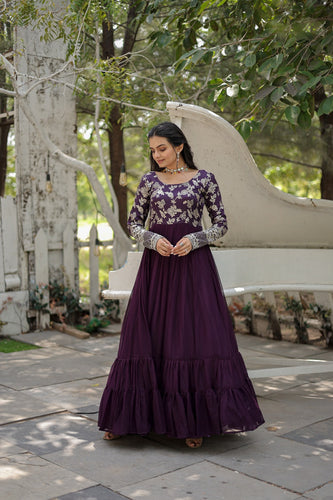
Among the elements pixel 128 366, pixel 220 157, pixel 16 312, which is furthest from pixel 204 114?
pixel 16 312

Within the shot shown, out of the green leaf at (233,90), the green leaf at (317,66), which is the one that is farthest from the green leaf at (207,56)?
the green leaf at (317,66)

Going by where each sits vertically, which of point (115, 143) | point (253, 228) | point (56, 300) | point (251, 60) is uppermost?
point (115, 143)

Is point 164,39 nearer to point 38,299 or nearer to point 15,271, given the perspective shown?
point 15,271

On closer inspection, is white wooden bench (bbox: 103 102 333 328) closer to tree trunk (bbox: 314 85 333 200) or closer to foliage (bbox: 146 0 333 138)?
foliage (bbox: 146 0 333 138)

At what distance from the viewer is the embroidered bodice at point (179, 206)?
13.0 feet

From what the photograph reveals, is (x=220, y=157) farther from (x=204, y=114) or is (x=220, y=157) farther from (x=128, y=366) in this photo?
(x=128, y=366)

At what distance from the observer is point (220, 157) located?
502 centimetres

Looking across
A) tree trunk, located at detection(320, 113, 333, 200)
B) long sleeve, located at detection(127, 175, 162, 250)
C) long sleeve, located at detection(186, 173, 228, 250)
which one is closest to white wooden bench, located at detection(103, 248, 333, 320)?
long sleeve, located at detection(186, 173, 228, 250)

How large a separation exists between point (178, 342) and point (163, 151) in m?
1.13

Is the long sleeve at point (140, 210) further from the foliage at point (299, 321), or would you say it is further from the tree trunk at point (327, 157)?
the tree trunk at point (327, 157)

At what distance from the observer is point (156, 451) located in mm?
3770

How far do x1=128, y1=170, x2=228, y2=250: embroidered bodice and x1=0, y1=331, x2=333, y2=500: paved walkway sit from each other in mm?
1190

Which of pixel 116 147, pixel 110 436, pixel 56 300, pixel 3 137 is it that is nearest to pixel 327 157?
pixel 116 147

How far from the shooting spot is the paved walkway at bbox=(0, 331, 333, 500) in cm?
323
